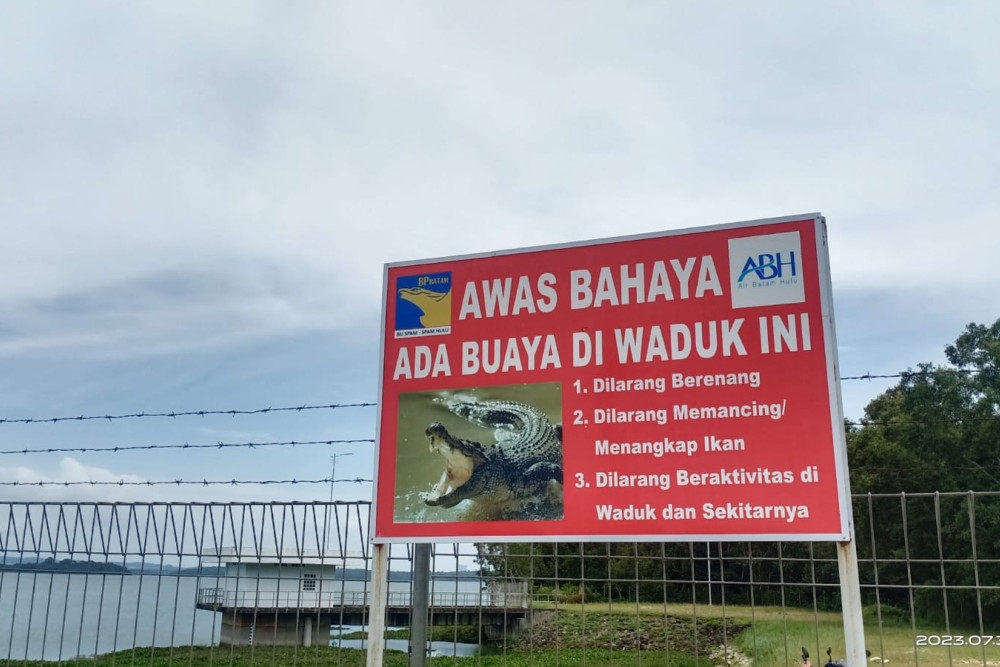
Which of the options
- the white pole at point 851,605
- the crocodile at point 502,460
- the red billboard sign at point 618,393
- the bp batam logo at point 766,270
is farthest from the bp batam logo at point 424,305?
the white pole at point 851,605

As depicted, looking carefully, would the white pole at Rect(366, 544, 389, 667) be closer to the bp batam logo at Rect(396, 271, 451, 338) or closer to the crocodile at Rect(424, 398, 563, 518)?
the crocodile at Rect(424, 398, 563, 518)

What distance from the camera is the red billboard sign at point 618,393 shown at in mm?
4926

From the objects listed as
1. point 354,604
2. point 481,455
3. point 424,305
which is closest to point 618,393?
point 481,455

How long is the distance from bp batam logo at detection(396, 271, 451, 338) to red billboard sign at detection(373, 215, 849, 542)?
0.04ft

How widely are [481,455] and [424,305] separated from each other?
1194mm

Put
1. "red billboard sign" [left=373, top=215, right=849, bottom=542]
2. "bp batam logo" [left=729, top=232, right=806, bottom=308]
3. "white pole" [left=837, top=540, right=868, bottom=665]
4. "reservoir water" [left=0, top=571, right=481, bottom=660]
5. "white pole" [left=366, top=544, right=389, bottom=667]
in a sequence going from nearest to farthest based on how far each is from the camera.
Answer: "white pole" [left=837, top=540, right=868, bottom=665]
"red billboard sign" [left=373, top=215, right=849, bottom=542]
"bp batam logo" [left=729, top=232, right=806, bottom=308]
"white pole" [left=366, top=544, right=389, bottom=667]
"reservoir water" [left=0, top=571, right=481, bottom=660]

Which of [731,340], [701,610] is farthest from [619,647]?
[731,340]

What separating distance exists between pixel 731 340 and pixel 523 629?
795 cm

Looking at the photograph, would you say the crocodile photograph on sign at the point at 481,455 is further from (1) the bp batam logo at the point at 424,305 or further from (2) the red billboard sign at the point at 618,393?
(1) the bp batam logo at the point at 424,305

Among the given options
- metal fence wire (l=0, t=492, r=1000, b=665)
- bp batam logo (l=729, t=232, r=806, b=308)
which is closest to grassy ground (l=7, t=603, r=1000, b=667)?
metal fence wire (l=0, t=492, r=1000, b=665)

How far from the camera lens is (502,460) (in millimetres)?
5562

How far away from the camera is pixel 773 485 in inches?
192

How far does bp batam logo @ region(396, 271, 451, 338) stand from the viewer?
5.93 meters

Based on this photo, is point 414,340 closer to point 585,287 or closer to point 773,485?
point 585,287
